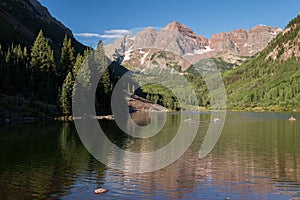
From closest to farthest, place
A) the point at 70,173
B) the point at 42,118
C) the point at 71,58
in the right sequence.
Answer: the point at 70,173 → the point at 42,118 → the point at 71,58

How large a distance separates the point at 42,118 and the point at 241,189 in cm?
9701

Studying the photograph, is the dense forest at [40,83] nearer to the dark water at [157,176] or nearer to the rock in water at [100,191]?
the dark water at [157,176]

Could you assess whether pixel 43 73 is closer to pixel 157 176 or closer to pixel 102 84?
pixel 102 84

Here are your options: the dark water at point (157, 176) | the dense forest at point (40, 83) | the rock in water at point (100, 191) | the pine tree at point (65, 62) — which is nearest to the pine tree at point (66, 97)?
the dense forest at point (40, 83)

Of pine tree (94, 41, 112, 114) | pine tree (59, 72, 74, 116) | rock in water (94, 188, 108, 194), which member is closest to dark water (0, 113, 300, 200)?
rock in water (94, 188, 108, 194)

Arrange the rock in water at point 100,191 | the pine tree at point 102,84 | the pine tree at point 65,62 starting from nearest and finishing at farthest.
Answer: the rock in water at point 100,191, the pine tree at point 65,62, the pine tree at point 102,84

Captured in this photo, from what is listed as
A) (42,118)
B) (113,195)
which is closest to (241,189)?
(113,195)

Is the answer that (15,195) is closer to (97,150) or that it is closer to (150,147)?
(97,150)

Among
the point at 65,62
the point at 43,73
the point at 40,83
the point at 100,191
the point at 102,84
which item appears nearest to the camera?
the point at 100,191

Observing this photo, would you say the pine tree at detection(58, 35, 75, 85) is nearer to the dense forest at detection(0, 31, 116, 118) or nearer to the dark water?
the dense forest at detection(0, 31, 116, 118)

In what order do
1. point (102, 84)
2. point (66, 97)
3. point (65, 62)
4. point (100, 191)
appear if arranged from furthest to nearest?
point (102, 84), point (65, 62), point (66, 97), point (100, 191)

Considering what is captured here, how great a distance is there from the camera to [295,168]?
137 feet

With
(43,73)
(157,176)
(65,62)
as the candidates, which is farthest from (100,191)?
(65,62)

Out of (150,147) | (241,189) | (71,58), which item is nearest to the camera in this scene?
(241,189)
